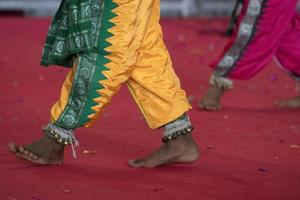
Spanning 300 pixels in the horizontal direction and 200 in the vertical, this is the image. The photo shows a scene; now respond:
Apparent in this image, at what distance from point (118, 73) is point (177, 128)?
0.38m

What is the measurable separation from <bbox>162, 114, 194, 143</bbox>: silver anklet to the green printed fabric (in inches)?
18.2

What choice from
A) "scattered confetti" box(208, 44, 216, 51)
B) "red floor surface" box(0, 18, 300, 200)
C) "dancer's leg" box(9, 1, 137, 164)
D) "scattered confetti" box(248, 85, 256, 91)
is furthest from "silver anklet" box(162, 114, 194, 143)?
"scattered confetti" box(208, 44, 216, 51)

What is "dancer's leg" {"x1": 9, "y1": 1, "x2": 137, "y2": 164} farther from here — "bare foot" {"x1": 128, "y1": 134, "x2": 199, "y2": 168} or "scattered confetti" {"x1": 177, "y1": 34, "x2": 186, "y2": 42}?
"scattered confetti" {"x1": 177, "y1": 34, "x2": 186, "y2": 42}

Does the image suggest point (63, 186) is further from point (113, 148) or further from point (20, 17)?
point (20, 17)

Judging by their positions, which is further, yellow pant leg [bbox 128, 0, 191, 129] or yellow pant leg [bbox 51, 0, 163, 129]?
yellow pant leg [bbox 128, 0, 191, 129]

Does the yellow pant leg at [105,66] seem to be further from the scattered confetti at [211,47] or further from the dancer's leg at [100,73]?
the scattered confetti at [211,47]

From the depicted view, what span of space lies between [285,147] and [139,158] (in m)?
0.76

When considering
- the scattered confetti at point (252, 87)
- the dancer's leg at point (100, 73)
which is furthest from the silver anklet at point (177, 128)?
the scattered confetti at point (252, 87)

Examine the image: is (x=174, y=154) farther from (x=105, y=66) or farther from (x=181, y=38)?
(x=181, y=38)

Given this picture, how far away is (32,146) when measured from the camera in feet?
12.0

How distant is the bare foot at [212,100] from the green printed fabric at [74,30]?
1.76 metres

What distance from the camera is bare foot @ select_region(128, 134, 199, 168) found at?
3709 millimetres

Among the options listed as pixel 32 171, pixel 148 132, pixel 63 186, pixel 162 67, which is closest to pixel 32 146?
pixel 32 171

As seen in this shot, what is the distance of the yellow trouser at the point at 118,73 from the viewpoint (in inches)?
137
